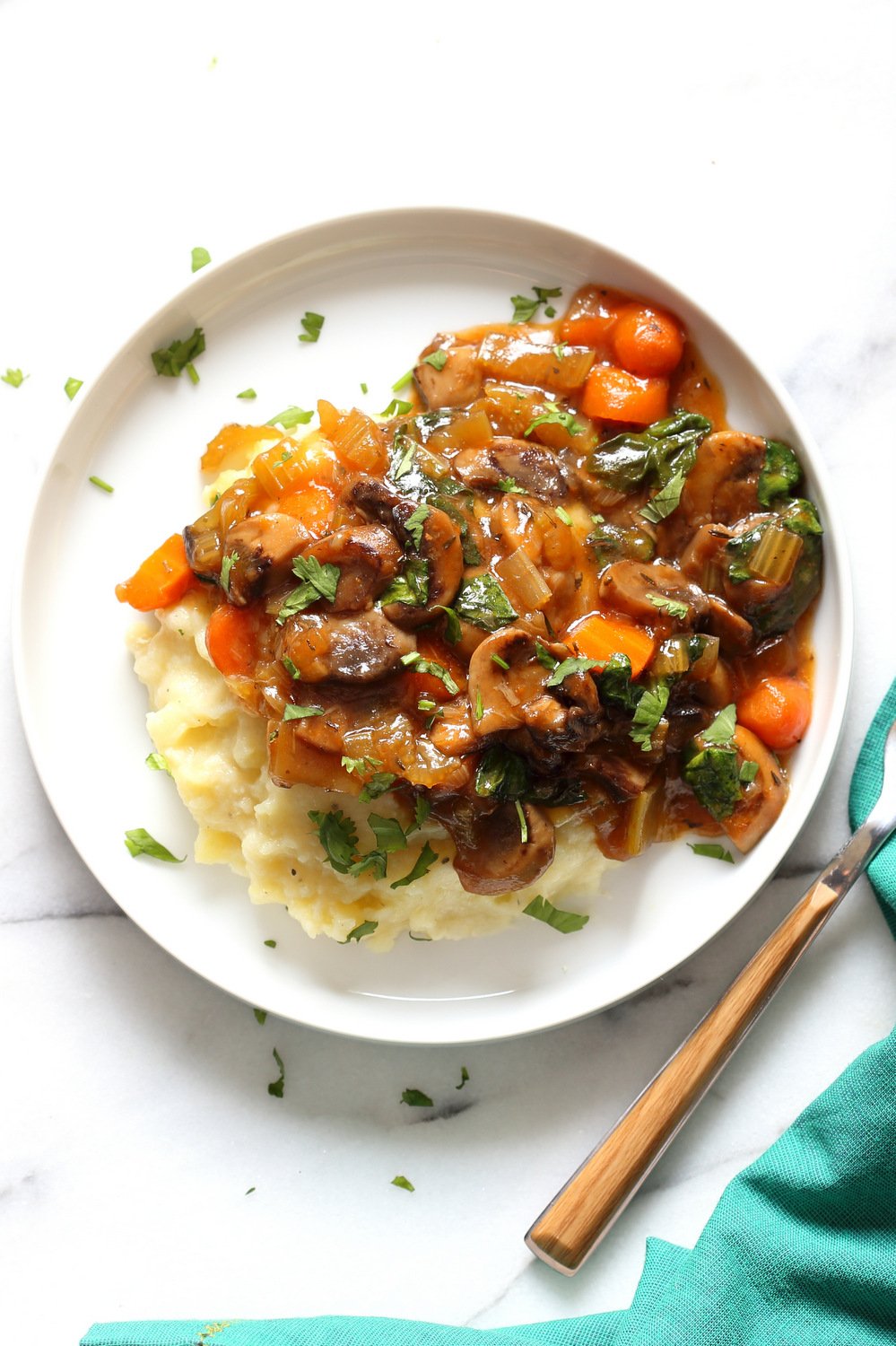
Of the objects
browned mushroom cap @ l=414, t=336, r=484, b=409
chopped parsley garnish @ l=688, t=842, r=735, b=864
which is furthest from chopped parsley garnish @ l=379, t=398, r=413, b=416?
chopped parsley garnish @ l=688, t=842, r=735, b=864

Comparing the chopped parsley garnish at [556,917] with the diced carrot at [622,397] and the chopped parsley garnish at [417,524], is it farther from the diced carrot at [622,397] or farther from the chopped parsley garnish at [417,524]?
the diced carrot at [622,397]

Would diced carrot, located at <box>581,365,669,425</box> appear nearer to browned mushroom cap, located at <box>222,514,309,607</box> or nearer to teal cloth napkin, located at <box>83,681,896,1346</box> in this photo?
browned mushroom cap, located at <box>222,514,309,607</box>

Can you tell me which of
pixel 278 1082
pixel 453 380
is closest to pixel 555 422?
pixel 453 380

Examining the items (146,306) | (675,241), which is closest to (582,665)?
(675,241)

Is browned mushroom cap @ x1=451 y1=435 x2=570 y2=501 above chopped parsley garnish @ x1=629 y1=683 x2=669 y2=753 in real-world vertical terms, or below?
above

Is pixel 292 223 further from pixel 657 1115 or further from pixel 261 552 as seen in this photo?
pixel 657 1115
